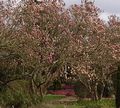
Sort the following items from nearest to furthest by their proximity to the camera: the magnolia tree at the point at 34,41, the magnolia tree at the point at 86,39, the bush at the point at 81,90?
the magnolia tree at the point at 34,41
the magnolia tree at the point at 86,39
the bush at the point at 81,90

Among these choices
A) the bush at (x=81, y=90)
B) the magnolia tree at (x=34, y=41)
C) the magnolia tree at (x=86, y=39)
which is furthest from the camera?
the bush at (x=81, y=90)

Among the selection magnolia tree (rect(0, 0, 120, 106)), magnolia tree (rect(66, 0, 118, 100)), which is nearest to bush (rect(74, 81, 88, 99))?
magnolia tree (rect(0, 0, 120, 106))

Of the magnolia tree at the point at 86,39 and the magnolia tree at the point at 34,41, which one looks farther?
the magnolia tree at the point at 86,39

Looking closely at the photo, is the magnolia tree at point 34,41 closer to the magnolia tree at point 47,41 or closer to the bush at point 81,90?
the magnolia tree at point 47,41

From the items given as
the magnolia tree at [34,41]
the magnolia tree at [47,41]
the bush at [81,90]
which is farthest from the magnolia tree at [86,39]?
the bush at [81,90]

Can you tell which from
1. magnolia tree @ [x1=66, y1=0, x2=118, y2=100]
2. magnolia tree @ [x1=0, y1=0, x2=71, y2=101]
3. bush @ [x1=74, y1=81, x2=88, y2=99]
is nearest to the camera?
magnolia tree @ [x1=0, y1=0, x2=71, y2=101]

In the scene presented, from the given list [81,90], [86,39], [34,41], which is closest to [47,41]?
[34,41]

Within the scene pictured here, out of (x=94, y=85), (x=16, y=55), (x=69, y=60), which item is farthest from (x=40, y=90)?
(x=94, y=85)

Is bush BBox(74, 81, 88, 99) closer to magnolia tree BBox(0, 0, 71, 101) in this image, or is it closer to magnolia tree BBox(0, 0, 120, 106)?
magnolia tree BBox(0, 0, 120, 106)

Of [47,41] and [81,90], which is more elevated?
[47,41]

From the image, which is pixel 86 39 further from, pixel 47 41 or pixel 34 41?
pixel 34 41

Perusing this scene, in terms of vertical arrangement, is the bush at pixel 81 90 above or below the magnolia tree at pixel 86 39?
below

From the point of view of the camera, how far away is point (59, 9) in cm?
2309

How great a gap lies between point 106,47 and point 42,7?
4325 millimetres
